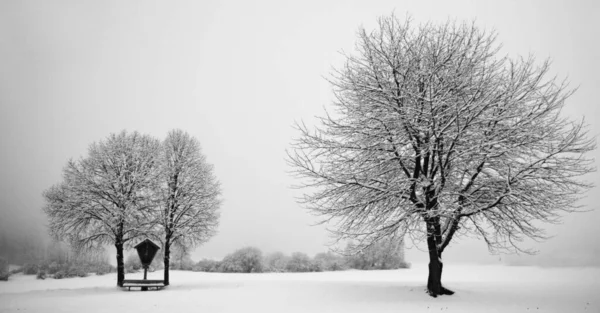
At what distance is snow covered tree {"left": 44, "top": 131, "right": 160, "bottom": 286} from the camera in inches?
744

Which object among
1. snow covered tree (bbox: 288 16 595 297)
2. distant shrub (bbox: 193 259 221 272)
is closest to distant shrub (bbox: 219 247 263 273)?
distant shrub (bbox: 193 259 221 272)

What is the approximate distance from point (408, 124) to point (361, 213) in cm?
370

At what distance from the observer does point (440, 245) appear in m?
11.4

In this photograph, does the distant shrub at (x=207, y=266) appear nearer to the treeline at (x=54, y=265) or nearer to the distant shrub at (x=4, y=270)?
the treeline at (x=54, y=265)

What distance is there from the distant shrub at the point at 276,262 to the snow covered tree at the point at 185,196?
12.6 m

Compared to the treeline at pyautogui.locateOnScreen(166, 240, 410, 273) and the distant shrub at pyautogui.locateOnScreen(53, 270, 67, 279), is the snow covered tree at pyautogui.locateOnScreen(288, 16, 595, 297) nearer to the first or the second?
the treeline at pyautogui.locateOnScreen(166, 240, 410, 273)

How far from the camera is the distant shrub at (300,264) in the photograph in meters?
31.2

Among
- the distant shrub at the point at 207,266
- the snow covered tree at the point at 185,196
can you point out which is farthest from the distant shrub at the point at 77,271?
the snow covered tree at the point at 185,196

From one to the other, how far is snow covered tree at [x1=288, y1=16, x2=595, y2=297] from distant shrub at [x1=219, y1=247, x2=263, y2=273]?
2034 cm

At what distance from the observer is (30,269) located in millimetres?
26469

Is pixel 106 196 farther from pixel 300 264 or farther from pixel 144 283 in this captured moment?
pixel 300 264

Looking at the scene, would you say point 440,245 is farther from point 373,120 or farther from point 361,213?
point 373,120

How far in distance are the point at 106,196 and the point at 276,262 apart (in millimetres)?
18433

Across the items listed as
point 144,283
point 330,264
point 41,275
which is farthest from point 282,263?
point 41,275
